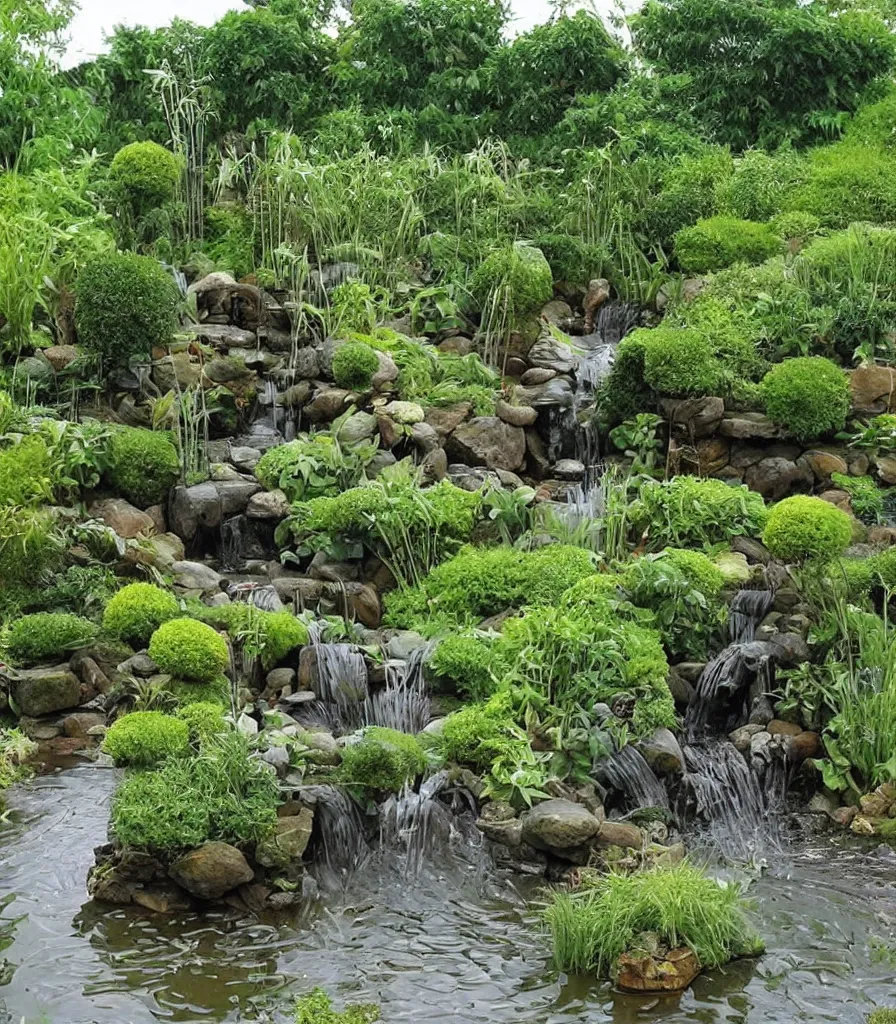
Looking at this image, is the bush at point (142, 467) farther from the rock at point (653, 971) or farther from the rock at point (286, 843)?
the rock at point (653, 971)

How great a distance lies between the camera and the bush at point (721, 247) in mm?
17516

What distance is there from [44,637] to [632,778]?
4.96m

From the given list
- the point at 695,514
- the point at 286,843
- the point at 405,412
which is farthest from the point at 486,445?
the point at 286,843

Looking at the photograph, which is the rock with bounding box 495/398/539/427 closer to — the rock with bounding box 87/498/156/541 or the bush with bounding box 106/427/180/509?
the bush with bounding box 106/427/180/509

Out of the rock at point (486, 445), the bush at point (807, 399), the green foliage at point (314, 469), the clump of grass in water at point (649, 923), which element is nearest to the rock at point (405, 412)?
the rock at point (486, 445)

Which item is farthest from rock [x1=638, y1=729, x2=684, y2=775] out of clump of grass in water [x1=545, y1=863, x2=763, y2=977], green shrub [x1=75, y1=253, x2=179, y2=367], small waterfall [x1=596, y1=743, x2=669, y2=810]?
green shrub [x1=75, y1=253, x2=179, y2=367]

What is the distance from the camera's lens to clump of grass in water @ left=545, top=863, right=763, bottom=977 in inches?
289

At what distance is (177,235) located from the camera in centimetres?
1852

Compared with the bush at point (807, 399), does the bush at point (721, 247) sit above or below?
above

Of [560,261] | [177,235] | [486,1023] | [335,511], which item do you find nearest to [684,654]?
[335,511]

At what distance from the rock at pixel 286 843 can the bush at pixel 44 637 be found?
3.45 meters

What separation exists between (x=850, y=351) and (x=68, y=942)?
11.1 m

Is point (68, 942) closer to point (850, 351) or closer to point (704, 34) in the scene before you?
point (850, 351)

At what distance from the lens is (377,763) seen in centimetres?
903
